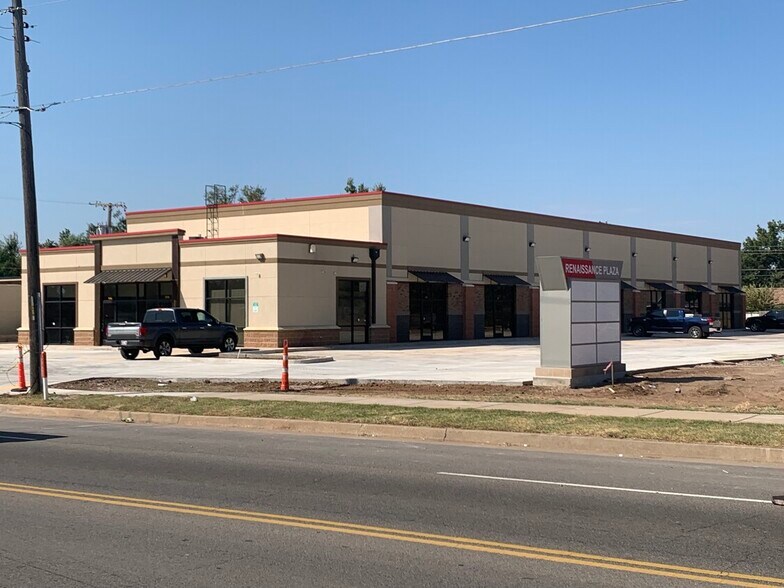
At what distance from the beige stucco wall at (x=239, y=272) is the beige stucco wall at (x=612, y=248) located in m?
27.4

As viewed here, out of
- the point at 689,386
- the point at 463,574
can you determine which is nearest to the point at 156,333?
the point at 689,386

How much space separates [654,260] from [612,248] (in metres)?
5.99

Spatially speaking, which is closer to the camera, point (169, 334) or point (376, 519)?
point (376, 519)

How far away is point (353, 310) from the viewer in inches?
1752

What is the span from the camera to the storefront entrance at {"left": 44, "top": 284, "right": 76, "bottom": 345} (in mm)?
47625

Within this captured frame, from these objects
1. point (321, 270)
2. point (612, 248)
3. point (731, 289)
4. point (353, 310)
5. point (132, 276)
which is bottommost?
point (353, 310)

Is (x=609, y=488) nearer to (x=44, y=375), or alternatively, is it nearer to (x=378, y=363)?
(x=44, y=375)

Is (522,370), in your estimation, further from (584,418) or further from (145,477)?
(145,477)

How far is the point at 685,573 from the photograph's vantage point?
6332 mm

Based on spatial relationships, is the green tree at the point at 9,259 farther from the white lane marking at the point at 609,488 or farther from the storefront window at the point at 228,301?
the white lane marking at the point at 609,488

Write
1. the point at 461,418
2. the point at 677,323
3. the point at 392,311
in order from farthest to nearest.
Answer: the point at 677,323 < the point at 392,311 < the point at 461,418

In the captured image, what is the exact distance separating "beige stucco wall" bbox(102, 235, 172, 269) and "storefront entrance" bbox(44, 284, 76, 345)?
2.88 m

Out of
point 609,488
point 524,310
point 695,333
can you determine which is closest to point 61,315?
point 524,310

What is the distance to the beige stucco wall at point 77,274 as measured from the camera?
46719 mm
